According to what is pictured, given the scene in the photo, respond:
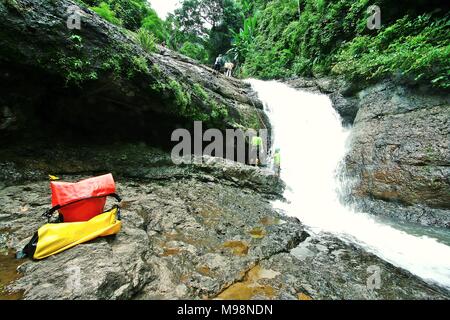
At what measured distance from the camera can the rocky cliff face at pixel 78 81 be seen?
418cm

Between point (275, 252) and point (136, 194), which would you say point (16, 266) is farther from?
point (275, 252)

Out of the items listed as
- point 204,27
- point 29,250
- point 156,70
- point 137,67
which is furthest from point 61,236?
point 204,27

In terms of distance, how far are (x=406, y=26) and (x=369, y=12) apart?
7.02 feet

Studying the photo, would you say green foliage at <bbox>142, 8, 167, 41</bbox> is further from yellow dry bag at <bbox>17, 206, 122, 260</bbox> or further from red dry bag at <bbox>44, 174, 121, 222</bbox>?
yellow dry bag at <bbox>17, 206, 122, 260</bbox>

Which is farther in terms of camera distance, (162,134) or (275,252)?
(162,134)

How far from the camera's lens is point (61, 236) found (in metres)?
2.45

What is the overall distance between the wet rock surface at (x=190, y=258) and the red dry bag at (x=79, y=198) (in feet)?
1.27

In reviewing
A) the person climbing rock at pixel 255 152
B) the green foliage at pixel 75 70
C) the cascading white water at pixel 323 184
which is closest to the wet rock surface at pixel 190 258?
the cascading white water at pixel 323 184

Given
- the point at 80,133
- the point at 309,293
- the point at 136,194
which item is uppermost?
the point at 80,133

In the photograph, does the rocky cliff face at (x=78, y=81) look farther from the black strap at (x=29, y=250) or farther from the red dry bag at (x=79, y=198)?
the black strap at (x=29, y=250)

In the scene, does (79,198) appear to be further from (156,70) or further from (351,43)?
(351,43)

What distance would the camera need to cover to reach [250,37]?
2053 centimetres

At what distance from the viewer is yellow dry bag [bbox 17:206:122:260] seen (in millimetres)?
2365
